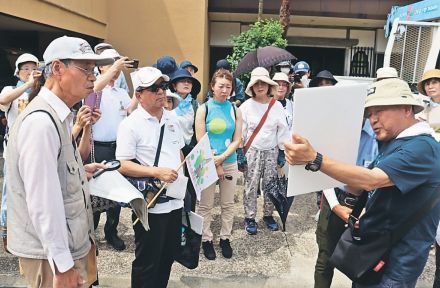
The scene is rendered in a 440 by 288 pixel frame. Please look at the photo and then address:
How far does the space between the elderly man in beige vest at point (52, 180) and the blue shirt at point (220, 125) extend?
2.01m

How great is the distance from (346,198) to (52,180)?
76.9 inches

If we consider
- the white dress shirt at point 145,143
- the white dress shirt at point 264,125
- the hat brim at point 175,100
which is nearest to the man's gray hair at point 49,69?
the white dress shirt at point 145,143

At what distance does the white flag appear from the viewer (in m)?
2.96

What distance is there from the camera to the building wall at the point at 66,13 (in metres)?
6.84

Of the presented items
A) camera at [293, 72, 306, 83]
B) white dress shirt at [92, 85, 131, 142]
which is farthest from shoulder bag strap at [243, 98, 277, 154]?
camera at [293, 72, 306, 83]

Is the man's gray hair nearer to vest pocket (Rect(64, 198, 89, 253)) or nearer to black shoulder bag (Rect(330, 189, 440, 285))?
vest pocket (Rect(64, 198, 89, 253))

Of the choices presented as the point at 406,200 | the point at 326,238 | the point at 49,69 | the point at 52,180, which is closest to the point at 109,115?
the point at 49,69

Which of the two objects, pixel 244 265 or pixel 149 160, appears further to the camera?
pixel 244 265

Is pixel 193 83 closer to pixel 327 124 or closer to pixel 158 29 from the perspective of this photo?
pixel 327 124

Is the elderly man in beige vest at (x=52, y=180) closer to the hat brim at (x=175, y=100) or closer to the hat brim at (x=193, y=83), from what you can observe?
the hat brim at (x=175, y=100)

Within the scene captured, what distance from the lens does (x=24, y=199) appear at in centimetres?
178

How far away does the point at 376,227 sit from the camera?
1.94m

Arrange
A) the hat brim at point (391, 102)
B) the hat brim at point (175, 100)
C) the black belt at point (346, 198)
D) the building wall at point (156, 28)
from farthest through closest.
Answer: the building wall at point (156, 28) < the hat brim at point (175, 100) < the black belt at point (346, 198) < the hat brim at point (391, 102)

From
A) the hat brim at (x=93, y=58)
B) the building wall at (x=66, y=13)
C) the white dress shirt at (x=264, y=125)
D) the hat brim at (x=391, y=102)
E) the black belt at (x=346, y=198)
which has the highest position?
the building wall at (x=66, y=13)
